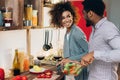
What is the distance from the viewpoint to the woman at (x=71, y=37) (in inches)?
95.0

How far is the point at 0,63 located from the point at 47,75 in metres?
0.60

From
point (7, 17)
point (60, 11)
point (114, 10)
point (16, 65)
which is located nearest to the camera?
point (7, 17)

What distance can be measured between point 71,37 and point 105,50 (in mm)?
728

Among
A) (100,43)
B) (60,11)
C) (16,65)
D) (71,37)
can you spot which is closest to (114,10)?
(60,11)

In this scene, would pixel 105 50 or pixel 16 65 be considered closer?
pixel 105 50

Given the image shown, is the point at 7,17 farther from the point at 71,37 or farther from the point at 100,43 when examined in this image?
the point at 100,43

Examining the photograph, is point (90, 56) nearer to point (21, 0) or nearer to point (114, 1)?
point (21, 0)

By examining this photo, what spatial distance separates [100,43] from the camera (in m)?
1.81

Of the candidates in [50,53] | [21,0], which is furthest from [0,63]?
[50,53]

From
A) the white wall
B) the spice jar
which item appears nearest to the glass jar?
the spice jar

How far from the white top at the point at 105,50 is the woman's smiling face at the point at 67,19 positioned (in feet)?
2.24

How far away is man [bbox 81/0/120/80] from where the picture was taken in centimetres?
170

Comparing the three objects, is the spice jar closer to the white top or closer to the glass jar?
the glass jar

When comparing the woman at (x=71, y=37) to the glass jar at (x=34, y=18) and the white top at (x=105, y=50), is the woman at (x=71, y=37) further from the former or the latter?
the white top at (x=105, y=50)
